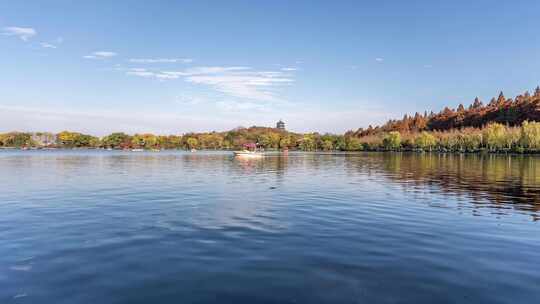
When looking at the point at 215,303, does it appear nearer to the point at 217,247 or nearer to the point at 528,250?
the point at 217,247

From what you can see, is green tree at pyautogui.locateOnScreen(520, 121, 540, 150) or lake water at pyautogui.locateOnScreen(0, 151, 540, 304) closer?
lake water at pyautogui.locateOnScreen(0, 151, 540, 304)

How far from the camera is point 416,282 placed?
10812 mm

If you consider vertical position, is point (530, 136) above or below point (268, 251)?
above

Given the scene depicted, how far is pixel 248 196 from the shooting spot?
3012 cm

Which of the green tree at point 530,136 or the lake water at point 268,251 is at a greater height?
the green tree at point 530,136

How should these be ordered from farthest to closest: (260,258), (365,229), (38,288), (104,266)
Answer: (365,229), (260,258), (104,266), (38,288)

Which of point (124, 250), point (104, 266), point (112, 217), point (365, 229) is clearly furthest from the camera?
point (112, 217)

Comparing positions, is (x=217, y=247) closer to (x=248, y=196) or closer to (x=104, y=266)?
(x=104, y=266)

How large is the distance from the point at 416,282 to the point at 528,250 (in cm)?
725

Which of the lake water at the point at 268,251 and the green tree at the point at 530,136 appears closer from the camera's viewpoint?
the lake water at the point at 268,251

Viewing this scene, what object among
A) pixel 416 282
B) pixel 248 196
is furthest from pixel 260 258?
pixel 248 196

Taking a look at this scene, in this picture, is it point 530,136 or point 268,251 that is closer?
point 268,251

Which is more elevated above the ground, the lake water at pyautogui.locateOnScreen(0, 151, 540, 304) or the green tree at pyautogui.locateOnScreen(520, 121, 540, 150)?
the green tree at pyautogui.locateOnScreen(520, 121, 540, 150)

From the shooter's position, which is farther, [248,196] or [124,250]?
[248,196]
